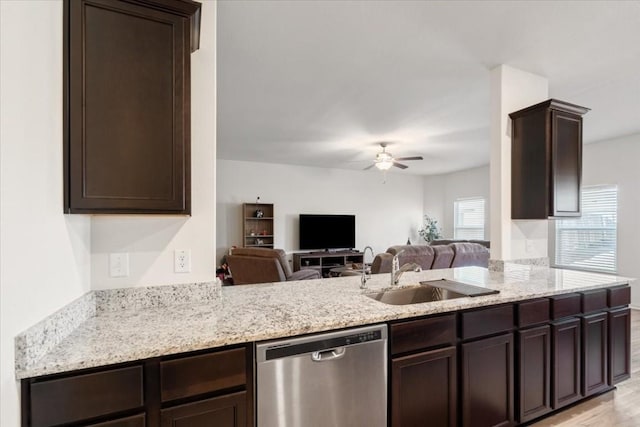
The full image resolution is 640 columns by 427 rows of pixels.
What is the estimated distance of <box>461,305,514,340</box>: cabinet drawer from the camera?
5.96 ft

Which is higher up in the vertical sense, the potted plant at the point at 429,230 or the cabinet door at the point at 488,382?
the potted plant at the point at 429,230

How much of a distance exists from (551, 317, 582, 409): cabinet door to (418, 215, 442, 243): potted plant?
6.11 meters

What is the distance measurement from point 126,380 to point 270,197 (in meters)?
6.04

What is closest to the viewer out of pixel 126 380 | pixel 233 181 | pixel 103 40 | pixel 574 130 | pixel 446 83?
pixel 126 380

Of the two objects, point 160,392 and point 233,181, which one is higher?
point 233,181

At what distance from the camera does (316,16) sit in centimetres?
211

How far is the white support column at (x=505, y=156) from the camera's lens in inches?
112

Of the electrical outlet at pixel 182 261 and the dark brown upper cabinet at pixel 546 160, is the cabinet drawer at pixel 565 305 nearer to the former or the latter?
the dark brown upper cabinet at pixel 546 160

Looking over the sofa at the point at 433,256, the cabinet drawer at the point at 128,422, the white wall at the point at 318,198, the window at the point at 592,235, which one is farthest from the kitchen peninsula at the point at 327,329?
the white wall at the point at 318,198

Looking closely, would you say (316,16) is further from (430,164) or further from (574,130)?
(430,164)

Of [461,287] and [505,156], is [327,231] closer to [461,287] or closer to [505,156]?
[505,156]

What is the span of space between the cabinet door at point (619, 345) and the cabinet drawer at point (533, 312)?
2.61 ft

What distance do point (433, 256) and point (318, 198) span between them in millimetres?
3647

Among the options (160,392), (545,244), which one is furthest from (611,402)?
(160,392)
